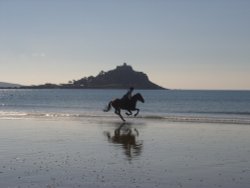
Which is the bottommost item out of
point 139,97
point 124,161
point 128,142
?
point 124,161

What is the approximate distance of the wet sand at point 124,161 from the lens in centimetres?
1173

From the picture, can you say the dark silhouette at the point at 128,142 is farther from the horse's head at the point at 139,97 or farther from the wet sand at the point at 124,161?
the horse's head at the point at 139,97

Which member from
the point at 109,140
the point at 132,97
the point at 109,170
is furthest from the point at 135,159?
the point at 132,97

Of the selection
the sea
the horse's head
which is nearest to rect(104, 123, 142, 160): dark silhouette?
the horse's head

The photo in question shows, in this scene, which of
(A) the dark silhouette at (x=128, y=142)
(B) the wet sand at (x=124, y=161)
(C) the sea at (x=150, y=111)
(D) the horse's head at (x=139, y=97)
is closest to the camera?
(B) the wet sand at (x=124, y=161)

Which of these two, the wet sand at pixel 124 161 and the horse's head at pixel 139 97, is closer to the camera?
the wet sand at pixel 124 161

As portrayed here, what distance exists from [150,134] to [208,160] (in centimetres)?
863

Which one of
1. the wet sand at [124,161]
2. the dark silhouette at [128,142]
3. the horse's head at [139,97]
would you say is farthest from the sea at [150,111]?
the wet sand at [124,161]

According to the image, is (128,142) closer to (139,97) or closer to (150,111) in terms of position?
(139,97)

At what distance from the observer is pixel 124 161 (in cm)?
1451

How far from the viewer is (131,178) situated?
12.0 m

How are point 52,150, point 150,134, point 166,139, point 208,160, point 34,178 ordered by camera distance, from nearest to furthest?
point 34,178, point 208,160, point 52,150, point 166,139, point 150,134

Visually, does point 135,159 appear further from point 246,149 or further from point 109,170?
point 246,149

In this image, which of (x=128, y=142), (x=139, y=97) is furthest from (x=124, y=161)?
(x=139, y=97)
